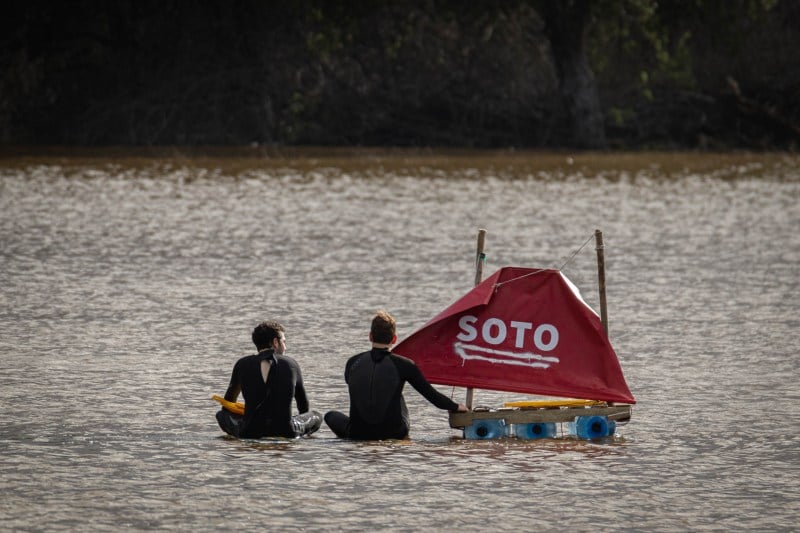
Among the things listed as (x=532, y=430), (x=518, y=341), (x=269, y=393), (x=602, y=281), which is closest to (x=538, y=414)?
(x=532, y=430)

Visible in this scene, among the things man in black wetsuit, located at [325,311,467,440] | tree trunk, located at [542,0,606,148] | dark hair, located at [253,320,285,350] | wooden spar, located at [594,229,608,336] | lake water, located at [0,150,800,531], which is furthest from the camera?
tree trunk, located at [542,0,606,148]

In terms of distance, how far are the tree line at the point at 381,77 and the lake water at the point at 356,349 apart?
18.4 m

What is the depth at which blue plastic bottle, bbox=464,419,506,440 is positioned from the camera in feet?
36.6

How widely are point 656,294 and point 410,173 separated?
76.2ft

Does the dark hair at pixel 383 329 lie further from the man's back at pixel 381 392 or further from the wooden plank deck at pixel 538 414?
the wooden plank deck at pixel 538 414

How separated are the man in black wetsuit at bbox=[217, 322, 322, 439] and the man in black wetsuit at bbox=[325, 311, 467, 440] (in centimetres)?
37

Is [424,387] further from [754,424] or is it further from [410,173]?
[410,173]

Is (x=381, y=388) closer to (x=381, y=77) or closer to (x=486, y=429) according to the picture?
(x=486, y=429)

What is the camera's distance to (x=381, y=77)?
5797 centimetres

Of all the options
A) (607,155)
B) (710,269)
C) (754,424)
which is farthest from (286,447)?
(607,155)

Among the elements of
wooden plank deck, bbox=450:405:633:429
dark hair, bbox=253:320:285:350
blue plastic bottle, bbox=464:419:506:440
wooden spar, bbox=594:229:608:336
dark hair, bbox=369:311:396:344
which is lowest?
blue plastic bottle, bbox=464:419:506:440

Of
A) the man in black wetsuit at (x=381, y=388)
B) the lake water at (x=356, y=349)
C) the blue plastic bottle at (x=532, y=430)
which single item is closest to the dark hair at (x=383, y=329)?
the man in black wetsuit at (x=381, y=388)

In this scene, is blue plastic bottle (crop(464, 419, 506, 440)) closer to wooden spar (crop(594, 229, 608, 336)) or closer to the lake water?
the lake water

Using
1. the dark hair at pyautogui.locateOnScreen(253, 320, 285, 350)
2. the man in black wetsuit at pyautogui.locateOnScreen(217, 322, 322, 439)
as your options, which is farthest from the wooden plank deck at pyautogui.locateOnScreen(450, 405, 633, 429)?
the dark hair at pyautogui.locateOnScreen(253, 320, 285, 350)
